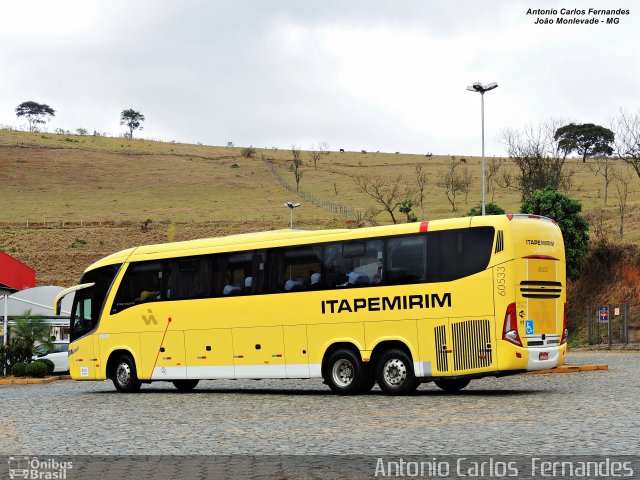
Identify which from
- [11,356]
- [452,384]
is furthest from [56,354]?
[452,384]

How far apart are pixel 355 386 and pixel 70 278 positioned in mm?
61088

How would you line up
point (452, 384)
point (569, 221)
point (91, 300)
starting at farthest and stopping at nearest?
point (569, 221) → point (91, 300) → point (452, 384)

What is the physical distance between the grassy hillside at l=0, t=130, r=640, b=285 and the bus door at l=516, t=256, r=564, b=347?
1511 inches

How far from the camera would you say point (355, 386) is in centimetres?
2172

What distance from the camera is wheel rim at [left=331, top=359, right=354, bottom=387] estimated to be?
2208 centimetres

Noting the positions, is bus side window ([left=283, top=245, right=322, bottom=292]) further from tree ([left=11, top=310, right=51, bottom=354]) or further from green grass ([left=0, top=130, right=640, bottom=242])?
green grass ([left=0, top=130, right=640, bottom=242])

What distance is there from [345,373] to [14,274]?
31.0 meters

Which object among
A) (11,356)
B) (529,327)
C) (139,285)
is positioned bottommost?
(11,356)

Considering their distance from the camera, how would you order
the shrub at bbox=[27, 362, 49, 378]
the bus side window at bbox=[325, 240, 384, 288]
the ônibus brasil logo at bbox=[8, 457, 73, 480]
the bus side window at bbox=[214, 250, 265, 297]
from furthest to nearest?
the shrub at bbox=[27, 362, 49, 378] → the bus side window at bbox=[214, 250, 265, 297] → the bus side window at bbox=[325, 240, 384, 288] → the ônibus brasil logo at bbox=[8, 457, 73, 480]

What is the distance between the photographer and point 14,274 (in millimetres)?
49125

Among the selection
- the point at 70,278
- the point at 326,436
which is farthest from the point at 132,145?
the point at 326,436

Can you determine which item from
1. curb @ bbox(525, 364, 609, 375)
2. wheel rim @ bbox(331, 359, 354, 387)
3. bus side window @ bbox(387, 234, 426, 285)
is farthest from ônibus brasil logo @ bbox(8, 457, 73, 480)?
curb @ bbox(525, 364, 609, 375)

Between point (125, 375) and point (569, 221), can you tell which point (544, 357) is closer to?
point (125, 375)

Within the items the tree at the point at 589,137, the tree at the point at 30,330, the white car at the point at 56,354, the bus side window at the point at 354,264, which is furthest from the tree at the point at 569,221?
the tree at the point at 589,137
